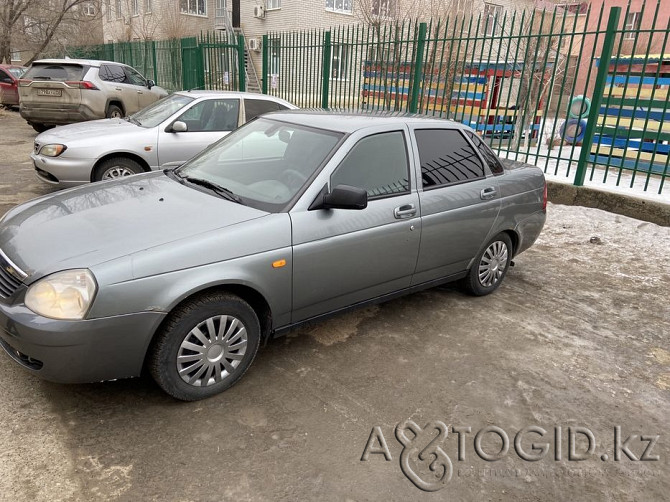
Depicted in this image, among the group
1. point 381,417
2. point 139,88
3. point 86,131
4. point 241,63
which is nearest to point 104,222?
point 381,417

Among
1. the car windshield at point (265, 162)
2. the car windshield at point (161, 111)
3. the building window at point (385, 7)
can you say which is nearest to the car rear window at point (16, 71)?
the building window at point (385, 7)

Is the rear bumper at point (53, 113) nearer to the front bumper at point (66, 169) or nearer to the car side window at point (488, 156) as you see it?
the front bumper at point (66, 169)

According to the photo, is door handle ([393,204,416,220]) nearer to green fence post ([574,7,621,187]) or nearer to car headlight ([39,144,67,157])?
green fence post ([574,7,621,187])

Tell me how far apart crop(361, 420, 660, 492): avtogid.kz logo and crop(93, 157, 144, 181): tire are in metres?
5.32

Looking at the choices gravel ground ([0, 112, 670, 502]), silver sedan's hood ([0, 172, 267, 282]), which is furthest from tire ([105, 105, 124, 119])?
gravel ground ([0, 112, 670, 502])

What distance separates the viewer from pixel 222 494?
7.73 feet

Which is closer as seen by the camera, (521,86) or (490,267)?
(490,267)

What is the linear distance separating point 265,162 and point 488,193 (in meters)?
1.94

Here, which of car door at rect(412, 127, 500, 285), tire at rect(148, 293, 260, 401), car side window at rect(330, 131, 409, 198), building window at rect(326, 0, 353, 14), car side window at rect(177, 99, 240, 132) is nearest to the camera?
tire at rect(148, 293, 260, 401)

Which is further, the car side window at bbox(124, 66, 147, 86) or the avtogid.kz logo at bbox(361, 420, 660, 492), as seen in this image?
the car side window at bbox(124, 66, 147, 86)

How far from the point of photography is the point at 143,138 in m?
6.73

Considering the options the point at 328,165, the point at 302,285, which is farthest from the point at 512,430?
the point at 328,165

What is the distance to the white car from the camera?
6363 millimetres

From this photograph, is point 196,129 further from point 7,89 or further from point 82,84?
point 7,89
